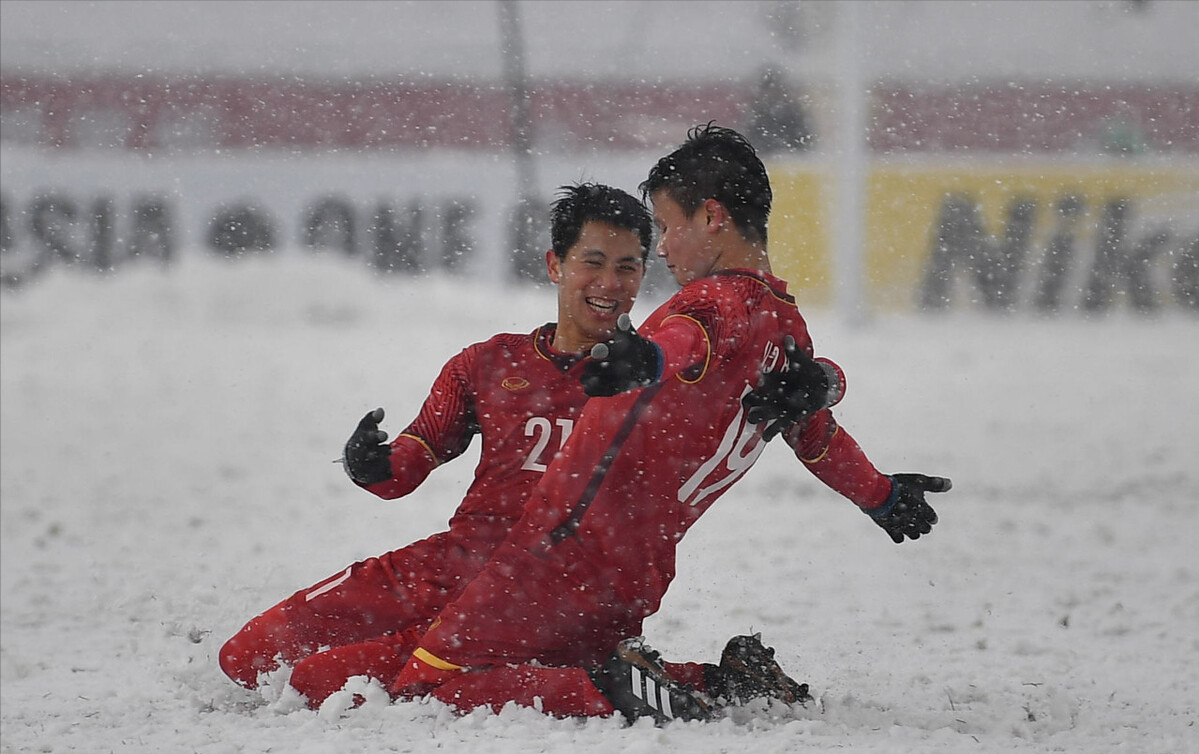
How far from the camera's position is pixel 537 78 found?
975 cm

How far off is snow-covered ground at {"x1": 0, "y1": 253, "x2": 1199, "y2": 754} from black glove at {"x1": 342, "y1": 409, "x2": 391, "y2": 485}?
1.57ft

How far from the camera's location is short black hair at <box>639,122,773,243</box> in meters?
2.50

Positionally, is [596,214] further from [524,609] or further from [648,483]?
[524,609]

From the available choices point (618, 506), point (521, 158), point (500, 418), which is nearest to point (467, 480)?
point (521, 158)

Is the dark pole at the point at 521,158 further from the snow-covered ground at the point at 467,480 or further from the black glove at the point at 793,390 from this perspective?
the black glove at the point at 793,390

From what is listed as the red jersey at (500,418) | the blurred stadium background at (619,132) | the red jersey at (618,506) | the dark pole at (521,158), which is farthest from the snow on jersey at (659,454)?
the dark pole at (521,158)

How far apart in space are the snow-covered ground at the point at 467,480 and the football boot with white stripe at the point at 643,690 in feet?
0.24

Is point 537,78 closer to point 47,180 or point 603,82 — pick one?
point 603,82

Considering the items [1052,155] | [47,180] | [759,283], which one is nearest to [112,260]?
[47,180]

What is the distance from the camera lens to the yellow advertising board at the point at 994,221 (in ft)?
30.7

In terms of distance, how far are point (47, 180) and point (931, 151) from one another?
6609 mm

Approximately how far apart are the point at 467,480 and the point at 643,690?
4993mm

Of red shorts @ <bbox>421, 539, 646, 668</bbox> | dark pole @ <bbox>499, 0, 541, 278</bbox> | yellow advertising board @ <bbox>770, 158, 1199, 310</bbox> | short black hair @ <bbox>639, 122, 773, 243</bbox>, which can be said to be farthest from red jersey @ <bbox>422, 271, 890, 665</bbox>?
dark pole @ <bbox>499, 0, 541, 278</bbox>

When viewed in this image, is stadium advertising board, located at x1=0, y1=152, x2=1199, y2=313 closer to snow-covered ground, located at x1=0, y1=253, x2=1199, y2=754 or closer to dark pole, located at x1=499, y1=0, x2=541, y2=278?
dark pole, located at x1=499, y1=0, x2=541, y2=278
